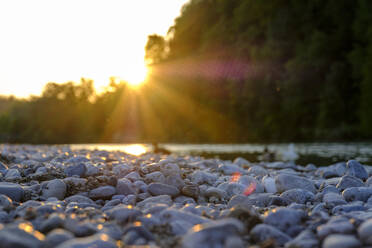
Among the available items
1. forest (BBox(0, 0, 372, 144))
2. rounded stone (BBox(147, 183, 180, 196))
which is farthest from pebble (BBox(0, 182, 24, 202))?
forest (BBox(0, 0, 372, 144))

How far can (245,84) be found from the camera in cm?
2520

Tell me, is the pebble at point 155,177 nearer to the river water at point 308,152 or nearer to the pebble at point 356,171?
the pebble at point 356,171

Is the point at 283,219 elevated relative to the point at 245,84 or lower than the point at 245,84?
lower

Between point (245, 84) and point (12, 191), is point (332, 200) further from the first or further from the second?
point (245, 84)

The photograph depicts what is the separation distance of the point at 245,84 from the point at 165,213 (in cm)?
2375

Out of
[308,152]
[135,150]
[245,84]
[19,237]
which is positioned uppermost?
[245,84]

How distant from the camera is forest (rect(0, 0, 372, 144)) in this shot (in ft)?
67.9

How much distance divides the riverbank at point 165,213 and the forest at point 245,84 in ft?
58.4

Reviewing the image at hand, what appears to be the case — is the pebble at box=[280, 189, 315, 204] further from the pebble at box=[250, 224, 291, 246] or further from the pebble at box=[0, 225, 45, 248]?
the pebble at box=[0, 225, 45, 248]

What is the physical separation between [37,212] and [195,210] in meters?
1.06

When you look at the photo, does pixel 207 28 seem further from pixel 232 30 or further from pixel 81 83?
pixel 81 83

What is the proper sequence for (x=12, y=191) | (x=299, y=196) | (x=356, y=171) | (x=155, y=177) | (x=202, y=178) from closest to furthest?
(x=12, y=191)
(x=299, y=196)
(x=155, y=177)
(x=202, y=178)
(x=356, y=171)

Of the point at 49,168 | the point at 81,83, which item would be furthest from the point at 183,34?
the point at 49,168

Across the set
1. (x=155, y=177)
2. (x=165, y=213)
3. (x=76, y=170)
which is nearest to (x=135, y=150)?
(x=76, y=170)
